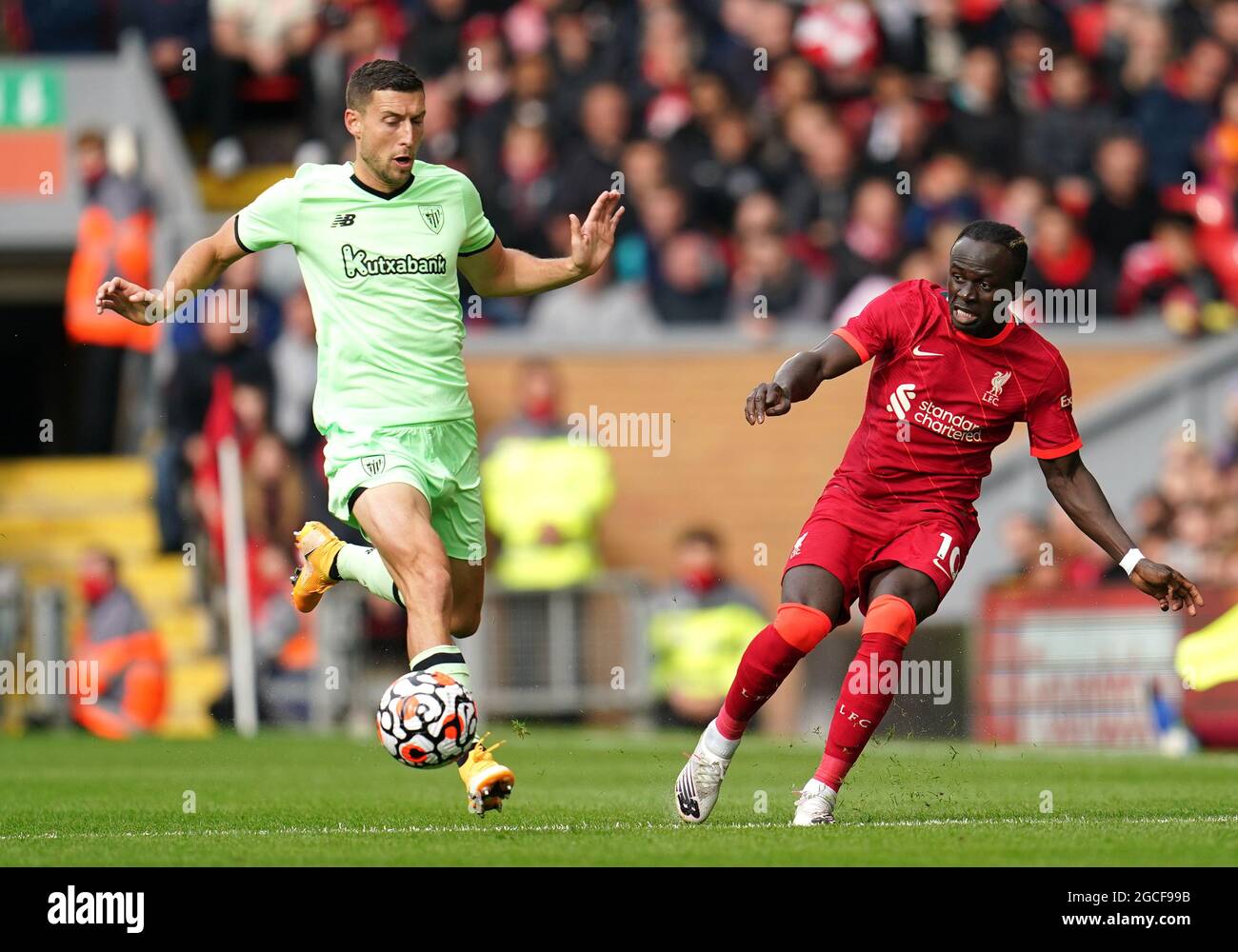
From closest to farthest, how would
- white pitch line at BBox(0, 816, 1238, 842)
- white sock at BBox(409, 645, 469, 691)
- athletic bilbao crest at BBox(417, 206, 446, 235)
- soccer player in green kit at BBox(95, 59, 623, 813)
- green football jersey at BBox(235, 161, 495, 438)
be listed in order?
white sock at BBox(409, 645, 469, 691)
white pitch line at BBox(0, 816, 1238, 842)
soccer player in green kit at BBox(95, 59, 623, 813)
green football jersey at BBox(235, 161, 495, 438)
athletic bilbao crest at BBox(417, 206, 446, 235)

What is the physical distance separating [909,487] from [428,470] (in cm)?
180

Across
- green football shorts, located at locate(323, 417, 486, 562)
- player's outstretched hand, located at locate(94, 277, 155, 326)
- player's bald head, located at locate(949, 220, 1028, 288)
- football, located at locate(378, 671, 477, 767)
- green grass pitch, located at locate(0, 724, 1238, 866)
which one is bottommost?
green grass pitch, located at locate(0, 724, 1238, 866)

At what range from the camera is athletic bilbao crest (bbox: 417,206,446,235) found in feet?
29.5

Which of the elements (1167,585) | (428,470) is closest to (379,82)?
(428,470)

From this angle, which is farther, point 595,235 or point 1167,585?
point 595,235

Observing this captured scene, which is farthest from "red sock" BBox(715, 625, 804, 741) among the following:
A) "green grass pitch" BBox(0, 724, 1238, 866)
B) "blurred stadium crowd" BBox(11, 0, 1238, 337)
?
"blurred stadium crowd" BBox(11, 0, 1238, 337)

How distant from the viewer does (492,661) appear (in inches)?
671

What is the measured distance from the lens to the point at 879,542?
29.6ft

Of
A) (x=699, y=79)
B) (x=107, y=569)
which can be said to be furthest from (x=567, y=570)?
(x=699, y=79)

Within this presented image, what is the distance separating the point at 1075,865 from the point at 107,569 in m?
11.6

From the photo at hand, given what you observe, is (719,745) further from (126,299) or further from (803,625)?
(126,299)

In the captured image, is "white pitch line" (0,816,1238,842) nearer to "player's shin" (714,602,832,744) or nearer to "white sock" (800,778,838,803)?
"white sock" (800,778,838,803)
